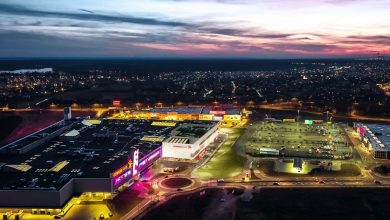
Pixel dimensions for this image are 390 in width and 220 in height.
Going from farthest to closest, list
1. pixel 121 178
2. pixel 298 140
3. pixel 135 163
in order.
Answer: pixel 298 140 < pixel 135 163 < pixel 121 178

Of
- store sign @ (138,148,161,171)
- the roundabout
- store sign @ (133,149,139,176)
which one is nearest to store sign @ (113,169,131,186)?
store sign @ (133,149,139,176)

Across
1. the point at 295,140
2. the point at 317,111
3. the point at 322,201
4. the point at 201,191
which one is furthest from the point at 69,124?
the point at 317,111

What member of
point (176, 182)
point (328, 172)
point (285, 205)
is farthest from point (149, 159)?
point (328, 172)

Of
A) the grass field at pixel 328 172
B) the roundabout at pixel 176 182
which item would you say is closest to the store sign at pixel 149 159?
the roundabout at pixel 176 182

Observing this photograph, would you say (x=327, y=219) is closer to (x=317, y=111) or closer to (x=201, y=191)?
(x=201, y=191)

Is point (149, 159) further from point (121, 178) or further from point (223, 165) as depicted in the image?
point (223, 165)

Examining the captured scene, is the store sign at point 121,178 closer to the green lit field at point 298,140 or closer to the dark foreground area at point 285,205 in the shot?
the dark foreground area at point 285,205

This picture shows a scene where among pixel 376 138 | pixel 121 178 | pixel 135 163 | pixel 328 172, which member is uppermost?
pixel 376 138
